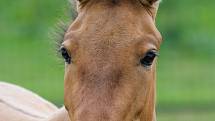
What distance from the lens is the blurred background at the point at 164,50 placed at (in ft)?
50.5

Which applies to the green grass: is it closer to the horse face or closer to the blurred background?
the blurred background

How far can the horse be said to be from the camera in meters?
4.09

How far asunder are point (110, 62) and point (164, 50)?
1291cm

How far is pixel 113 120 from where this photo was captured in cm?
402

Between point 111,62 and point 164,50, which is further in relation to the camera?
point 164,50

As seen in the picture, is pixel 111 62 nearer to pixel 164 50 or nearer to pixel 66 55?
pixel 66 55

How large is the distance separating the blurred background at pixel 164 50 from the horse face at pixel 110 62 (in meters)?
10.3

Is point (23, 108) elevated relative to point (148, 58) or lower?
lower

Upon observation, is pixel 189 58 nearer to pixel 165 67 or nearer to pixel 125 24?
pixel 165 67

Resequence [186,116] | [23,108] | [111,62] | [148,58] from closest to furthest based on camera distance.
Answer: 1. [111,62]
2. [148,58]
3. [23,108]
4. [186,116]

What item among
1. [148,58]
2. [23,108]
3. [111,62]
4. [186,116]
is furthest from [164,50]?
[111,62]

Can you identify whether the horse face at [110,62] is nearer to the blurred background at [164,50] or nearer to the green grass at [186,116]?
the green grass at [186,116]

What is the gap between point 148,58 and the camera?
4.27 metres

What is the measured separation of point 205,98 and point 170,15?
8.49 ft
